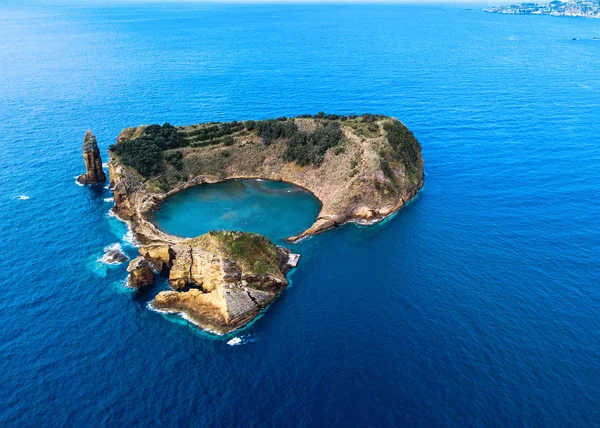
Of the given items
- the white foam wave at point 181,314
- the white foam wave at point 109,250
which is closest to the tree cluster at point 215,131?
the white foam wave at point 109,250

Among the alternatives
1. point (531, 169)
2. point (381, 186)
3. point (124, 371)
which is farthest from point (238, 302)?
point (531, 169)

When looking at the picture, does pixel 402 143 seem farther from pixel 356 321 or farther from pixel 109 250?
pixel 109 250

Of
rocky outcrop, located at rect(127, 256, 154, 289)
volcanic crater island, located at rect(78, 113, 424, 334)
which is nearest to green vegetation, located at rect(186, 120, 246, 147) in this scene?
volcanic crater island, located at rect(78, 113, 424, 334)

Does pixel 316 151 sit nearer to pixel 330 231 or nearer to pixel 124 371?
pixel 330 231

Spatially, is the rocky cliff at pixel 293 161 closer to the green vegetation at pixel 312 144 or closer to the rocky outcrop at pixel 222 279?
the green vegetation at pixel 312 144

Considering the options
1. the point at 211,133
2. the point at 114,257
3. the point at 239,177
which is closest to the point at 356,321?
the point at 114,257

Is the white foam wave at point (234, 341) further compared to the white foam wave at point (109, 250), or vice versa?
the white foam wave at point (109, 250)

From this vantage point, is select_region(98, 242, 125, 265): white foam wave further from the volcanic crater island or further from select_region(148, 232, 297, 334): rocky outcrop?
select_region(148, 232, 297, 334): rocky outcrop
